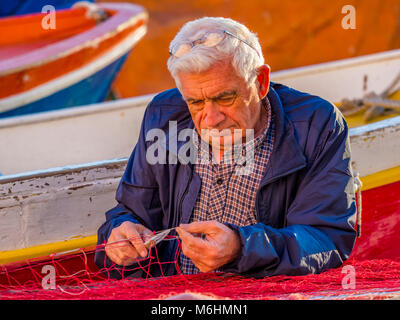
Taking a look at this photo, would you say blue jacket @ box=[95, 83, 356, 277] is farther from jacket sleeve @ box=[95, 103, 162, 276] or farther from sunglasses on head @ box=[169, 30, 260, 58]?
sunglasses on head @ box=[169, 30, 260, 58]

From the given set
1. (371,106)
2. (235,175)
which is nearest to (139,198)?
(235,175)

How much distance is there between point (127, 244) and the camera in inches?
81.4

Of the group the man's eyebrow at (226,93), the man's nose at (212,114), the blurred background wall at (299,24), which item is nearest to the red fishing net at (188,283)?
the man's nose at (212,114)

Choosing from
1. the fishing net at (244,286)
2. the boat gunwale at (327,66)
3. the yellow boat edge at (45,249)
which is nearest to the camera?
the fishing net at (244,286)

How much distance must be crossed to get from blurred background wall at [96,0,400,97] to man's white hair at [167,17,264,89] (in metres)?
11.0

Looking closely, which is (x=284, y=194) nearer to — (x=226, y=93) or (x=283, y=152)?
(x=283, y=152)

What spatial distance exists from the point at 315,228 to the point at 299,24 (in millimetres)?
12137

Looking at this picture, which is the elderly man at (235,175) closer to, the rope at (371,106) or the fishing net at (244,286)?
the fishing net at (244,286)

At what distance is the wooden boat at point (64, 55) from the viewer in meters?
5.31

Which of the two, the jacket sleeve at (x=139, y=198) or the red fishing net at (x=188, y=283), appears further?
the jacket sleeve at (x=139, y=198)

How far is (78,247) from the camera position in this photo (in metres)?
2.89

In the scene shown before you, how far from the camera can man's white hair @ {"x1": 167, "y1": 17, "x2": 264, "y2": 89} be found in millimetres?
1962

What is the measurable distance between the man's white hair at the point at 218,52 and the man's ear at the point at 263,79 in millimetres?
36

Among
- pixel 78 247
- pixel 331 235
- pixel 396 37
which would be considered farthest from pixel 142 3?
pixel 331 235
